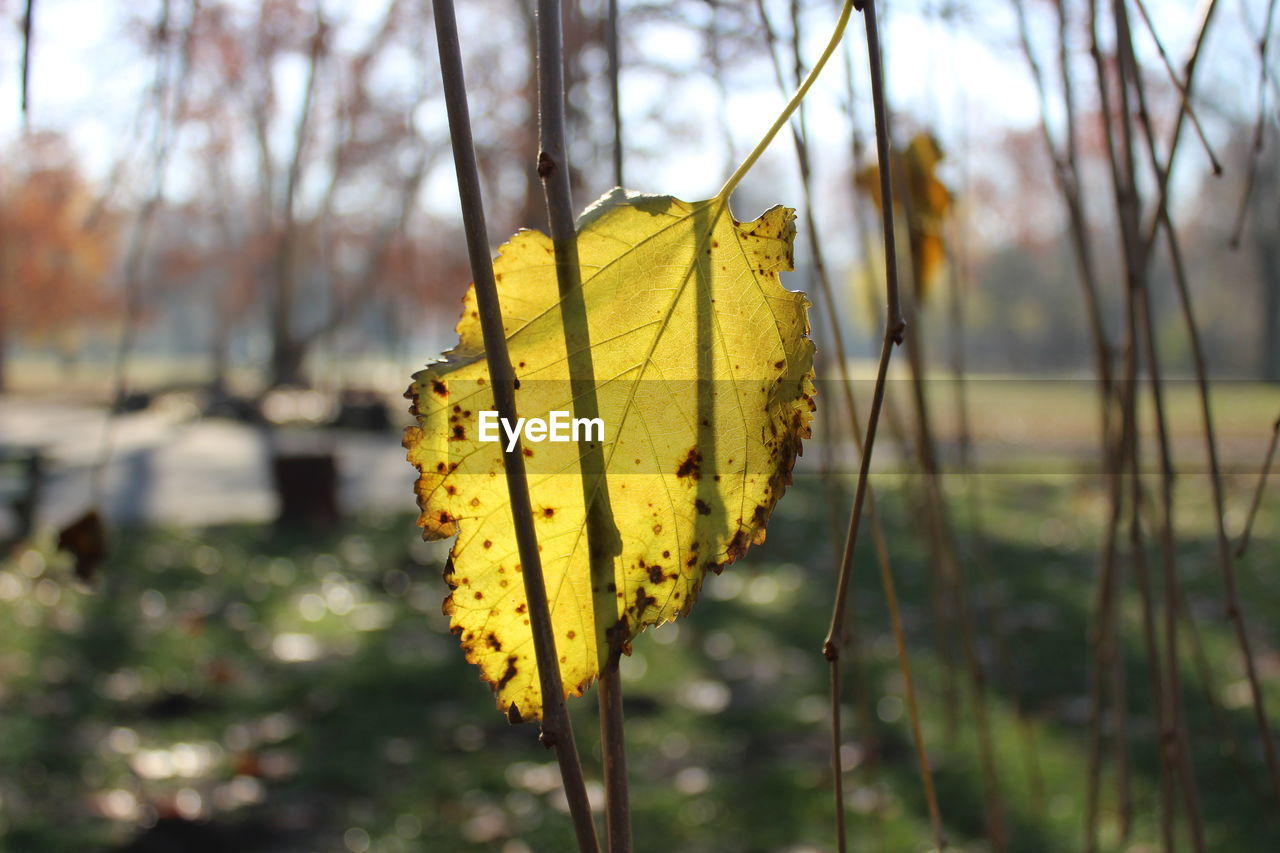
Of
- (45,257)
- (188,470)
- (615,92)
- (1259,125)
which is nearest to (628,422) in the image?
(615,92)

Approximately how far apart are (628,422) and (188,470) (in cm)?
712

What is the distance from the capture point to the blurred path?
4973 mm

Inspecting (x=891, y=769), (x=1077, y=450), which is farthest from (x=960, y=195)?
(x=1077, y=450)

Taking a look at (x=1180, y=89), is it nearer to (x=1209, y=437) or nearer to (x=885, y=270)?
(x=1209, y=437)

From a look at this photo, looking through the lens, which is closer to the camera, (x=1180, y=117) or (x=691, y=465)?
(x=691, y=465)

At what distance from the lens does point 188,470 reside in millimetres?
6742

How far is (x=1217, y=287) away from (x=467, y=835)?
76.3 feet

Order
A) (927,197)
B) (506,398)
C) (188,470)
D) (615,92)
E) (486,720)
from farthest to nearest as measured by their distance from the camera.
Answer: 1. (188,470)
2. (486,720)
3. (927,197)
4. (615,92)
5. (506,398)

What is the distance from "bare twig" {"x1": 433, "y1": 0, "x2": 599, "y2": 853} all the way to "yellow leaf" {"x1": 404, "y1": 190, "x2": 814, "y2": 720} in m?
0.03

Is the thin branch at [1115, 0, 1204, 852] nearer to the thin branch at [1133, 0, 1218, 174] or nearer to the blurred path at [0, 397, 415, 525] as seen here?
the thin branch at [1133, 0, 1218, 174]

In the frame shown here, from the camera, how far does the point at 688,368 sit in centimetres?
23

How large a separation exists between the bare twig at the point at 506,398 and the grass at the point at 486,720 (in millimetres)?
411

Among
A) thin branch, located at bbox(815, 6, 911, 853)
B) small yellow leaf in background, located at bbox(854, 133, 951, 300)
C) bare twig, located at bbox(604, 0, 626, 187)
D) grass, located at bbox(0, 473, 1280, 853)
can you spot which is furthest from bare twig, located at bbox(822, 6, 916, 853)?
small yellow leaf in background, located at bbox(854, 133, 951, 300)

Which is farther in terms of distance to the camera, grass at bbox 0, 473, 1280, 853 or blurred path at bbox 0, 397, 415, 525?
blurred path at bbox 0, 397, 415, 525
